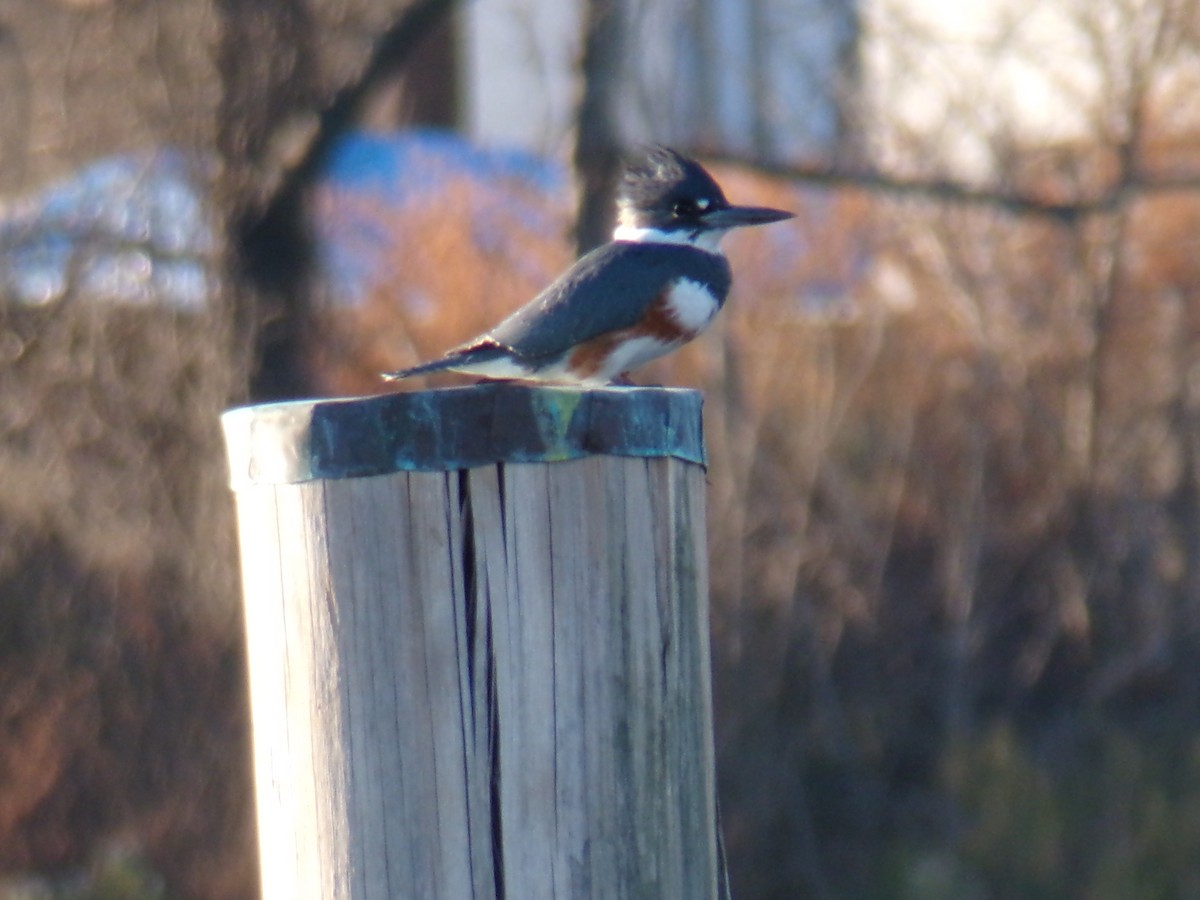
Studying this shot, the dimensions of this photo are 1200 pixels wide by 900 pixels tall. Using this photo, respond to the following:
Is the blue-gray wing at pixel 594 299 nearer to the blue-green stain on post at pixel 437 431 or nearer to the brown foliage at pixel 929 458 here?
the blue-green stain on post at pixel 437 431

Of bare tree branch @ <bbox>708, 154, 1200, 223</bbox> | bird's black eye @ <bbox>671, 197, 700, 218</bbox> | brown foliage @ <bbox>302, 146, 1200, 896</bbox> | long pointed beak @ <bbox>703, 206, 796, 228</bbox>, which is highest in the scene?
bare tree branch @ <bbox>708, 154, 1200, 223</bbox>

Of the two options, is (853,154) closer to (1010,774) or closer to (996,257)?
(996,257)

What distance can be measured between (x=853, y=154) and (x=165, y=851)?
419 cm

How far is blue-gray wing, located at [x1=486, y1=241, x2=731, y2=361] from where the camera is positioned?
9.55 feet

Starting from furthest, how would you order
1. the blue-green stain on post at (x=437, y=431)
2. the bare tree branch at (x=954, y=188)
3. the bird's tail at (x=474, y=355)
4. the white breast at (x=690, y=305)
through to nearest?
the bare tree branch at (x=954, y=188) < the white breast at (x=690, y=305) < the bird's tail at (x=474, y=355) < the blue-green stain on post at (x=437, y=431)

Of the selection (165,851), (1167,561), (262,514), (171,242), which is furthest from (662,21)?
(262,514)

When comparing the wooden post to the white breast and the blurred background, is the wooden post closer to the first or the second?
the white breast

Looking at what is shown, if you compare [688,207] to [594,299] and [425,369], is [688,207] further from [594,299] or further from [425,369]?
[425,369]

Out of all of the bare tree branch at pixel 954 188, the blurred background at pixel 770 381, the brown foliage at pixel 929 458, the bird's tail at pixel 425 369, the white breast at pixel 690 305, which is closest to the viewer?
the bird's tail at pixel 425 369

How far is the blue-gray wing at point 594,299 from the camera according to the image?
115 inches

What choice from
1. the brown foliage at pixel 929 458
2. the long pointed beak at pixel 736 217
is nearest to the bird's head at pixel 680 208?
the long pointed beak at pixel 736 217

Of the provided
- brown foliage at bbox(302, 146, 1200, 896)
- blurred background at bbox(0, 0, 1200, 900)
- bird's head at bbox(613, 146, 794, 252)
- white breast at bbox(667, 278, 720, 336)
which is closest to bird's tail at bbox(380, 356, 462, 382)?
white breast at bbox(667, 278, 720, 336)

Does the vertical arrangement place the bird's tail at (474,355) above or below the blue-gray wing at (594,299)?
below

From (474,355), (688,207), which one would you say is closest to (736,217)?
(688,207)
